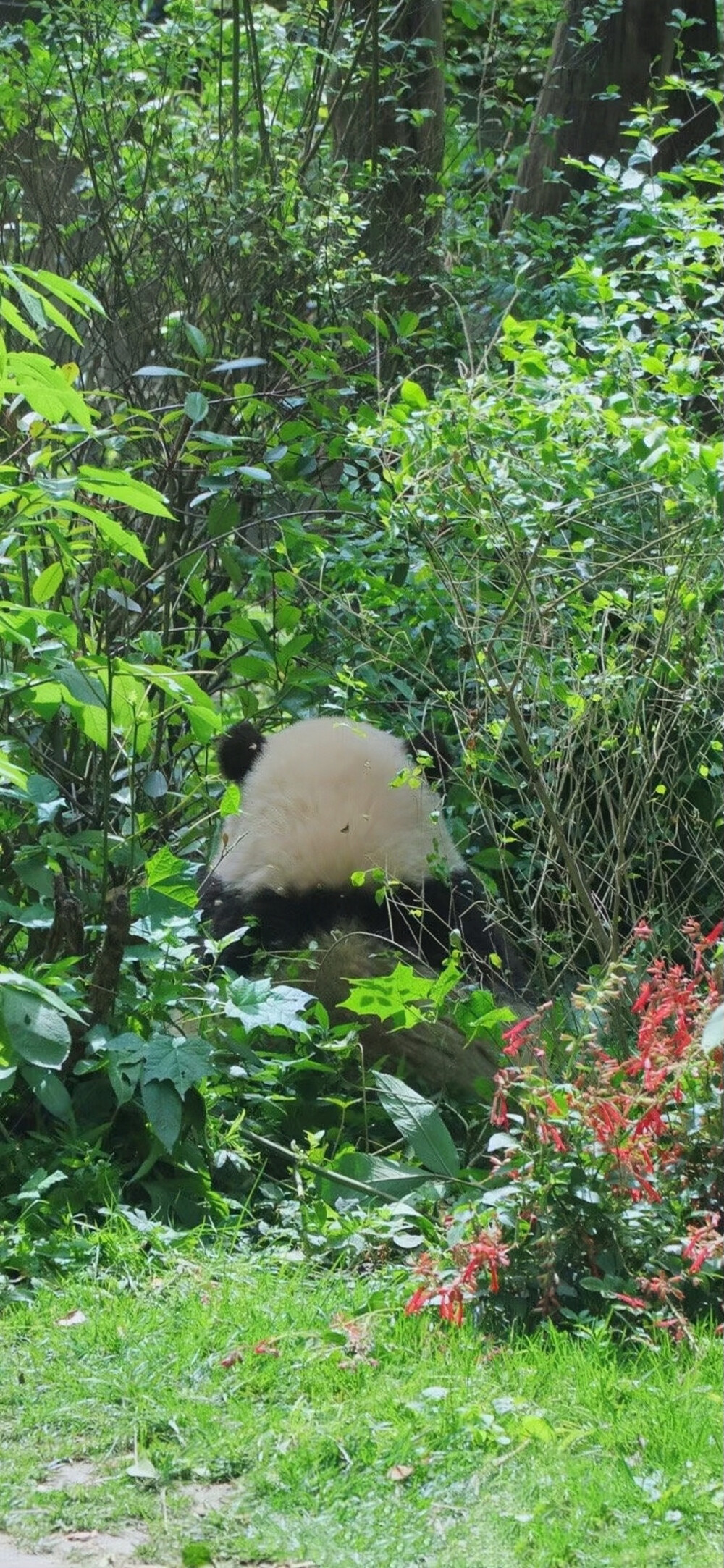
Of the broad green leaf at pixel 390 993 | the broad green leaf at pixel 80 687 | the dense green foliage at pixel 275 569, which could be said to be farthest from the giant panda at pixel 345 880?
the broad green leaf at pixel 80 687

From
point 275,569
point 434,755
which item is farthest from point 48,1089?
point 275,569

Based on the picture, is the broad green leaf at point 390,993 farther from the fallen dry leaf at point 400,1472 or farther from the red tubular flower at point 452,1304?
the fallen dry leaf at point 400,1472

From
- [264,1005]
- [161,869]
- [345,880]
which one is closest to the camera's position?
[264,1005]

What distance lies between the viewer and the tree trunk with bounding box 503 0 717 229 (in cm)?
773

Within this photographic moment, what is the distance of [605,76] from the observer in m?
7.76

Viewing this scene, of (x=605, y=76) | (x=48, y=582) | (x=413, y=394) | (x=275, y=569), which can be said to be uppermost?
(x=605, y=76)

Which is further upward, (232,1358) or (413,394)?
(413,394)

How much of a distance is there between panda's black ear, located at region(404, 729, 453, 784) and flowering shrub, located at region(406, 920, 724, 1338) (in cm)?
131

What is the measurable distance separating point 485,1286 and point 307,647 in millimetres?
2859

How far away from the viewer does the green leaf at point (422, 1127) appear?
3.75m

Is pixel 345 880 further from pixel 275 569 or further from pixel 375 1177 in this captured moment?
pixel 275 569

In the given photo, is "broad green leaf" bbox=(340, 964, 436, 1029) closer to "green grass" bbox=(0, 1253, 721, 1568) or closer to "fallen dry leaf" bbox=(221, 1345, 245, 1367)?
"green grass" bbox=(0, 1253, 721, 1568)

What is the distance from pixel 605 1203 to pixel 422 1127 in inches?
26.1

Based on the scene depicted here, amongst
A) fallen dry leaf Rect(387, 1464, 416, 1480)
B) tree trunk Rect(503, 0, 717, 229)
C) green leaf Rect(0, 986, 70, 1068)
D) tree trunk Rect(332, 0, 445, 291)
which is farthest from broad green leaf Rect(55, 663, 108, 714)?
tree trunk Rect(503, 0, 717, 229)
